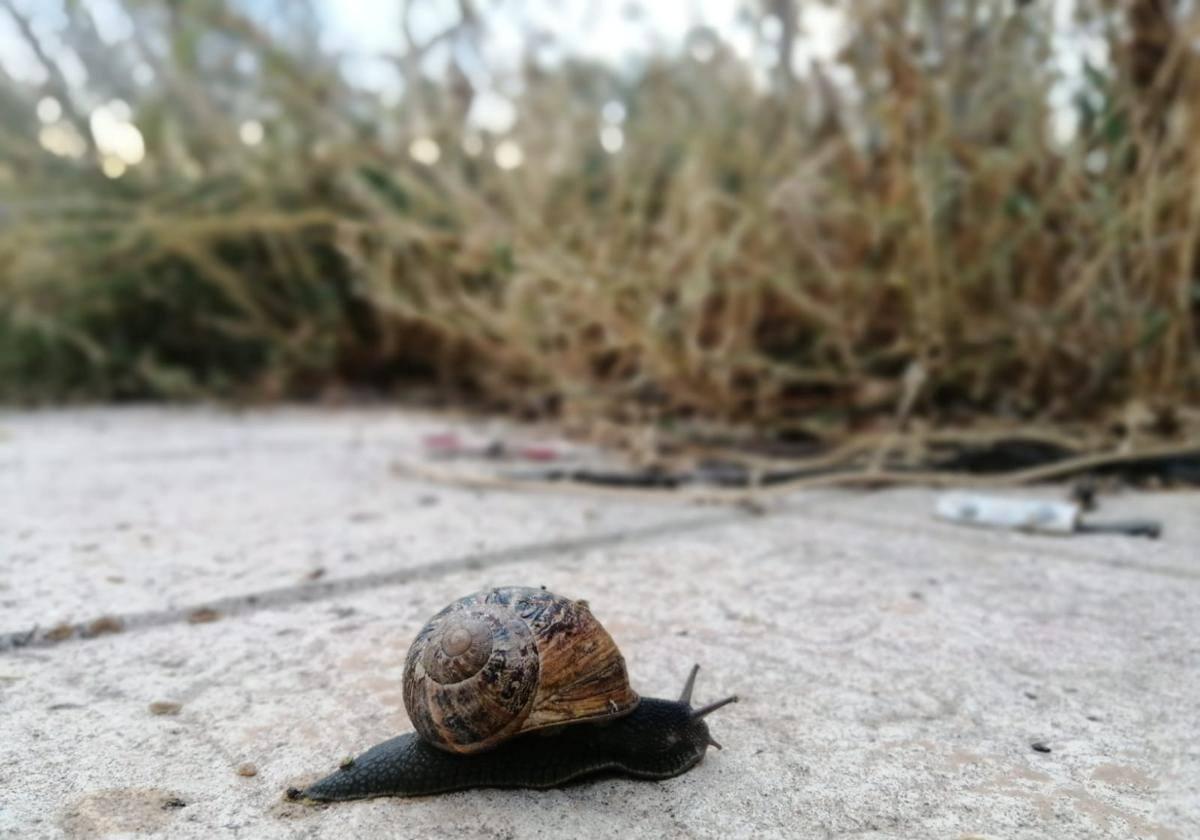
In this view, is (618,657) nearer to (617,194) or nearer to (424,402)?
(617,194)

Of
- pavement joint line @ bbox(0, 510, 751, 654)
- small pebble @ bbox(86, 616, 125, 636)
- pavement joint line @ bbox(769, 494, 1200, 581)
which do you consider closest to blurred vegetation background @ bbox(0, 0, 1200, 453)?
pavement joint line @ bbox(769, 494, 1200, 581)

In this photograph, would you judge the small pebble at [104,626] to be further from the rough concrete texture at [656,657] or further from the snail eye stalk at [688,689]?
the snail eye stalk at [688,689]

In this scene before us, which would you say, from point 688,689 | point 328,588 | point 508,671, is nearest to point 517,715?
point 508,671

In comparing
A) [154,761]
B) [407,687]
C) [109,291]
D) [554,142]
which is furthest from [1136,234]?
[109,291]

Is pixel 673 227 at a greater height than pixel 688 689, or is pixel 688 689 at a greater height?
pixel 673 227

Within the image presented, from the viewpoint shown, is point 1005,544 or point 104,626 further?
point 1005,544

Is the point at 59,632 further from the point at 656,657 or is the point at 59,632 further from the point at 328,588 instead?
the point at 656,657
